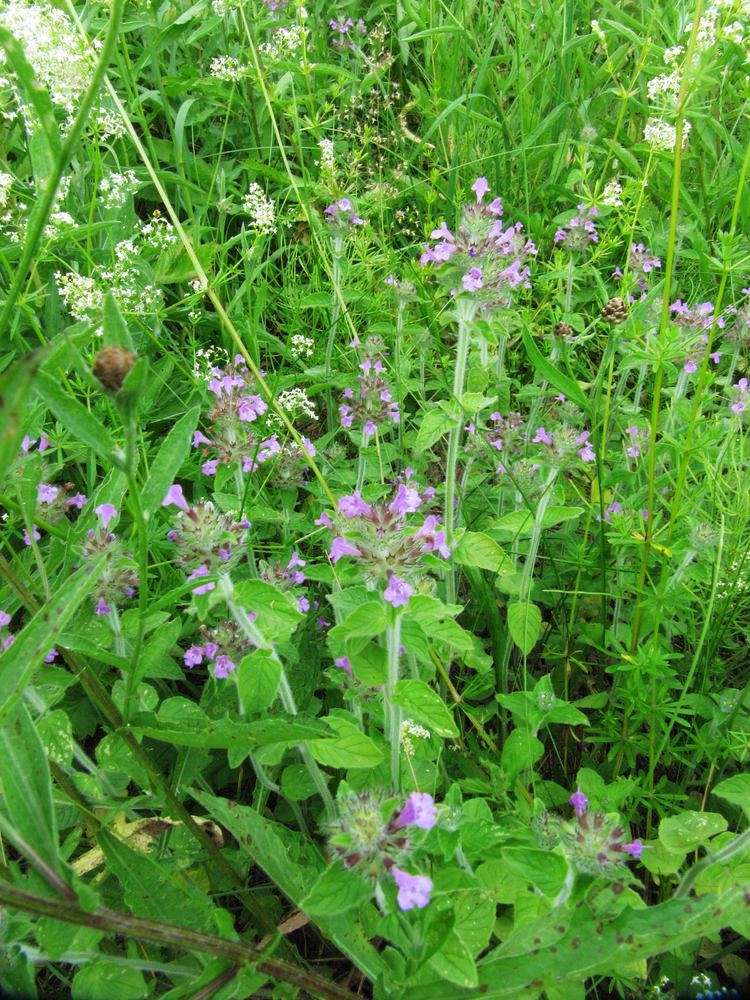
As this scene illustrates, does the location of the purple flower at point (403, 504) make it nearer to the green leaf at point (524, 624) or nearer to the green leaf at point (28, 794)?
the green leaf at point (524, 624)

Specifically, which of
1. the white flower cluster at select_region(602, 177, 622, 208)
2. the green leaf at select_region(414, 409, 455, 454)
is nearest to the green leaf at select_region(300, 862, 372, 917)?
the green leaf at select_region(414, 409, 455, 454)

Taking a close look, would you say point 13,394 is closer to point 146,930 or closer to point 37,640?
point 37,640

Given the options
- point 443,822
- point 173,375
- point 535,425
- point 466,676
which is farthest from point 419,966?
point 173,375

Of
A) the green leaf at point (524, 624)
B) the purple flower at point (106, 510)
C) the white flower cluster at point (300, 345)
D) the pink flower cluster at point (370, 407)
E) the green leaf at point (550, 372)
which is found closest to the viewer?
the purple flower at point (106, 510)

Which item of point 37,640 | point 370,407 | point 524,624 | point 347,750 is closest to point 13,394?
point 37,640

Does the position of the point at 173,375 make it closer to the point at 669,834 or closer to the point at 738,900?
the point at 669,834

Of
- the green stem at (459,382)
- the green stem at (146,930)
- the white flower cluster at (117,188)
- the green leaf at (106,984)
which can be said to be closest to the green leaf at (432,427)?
the green stem at (459,382)
